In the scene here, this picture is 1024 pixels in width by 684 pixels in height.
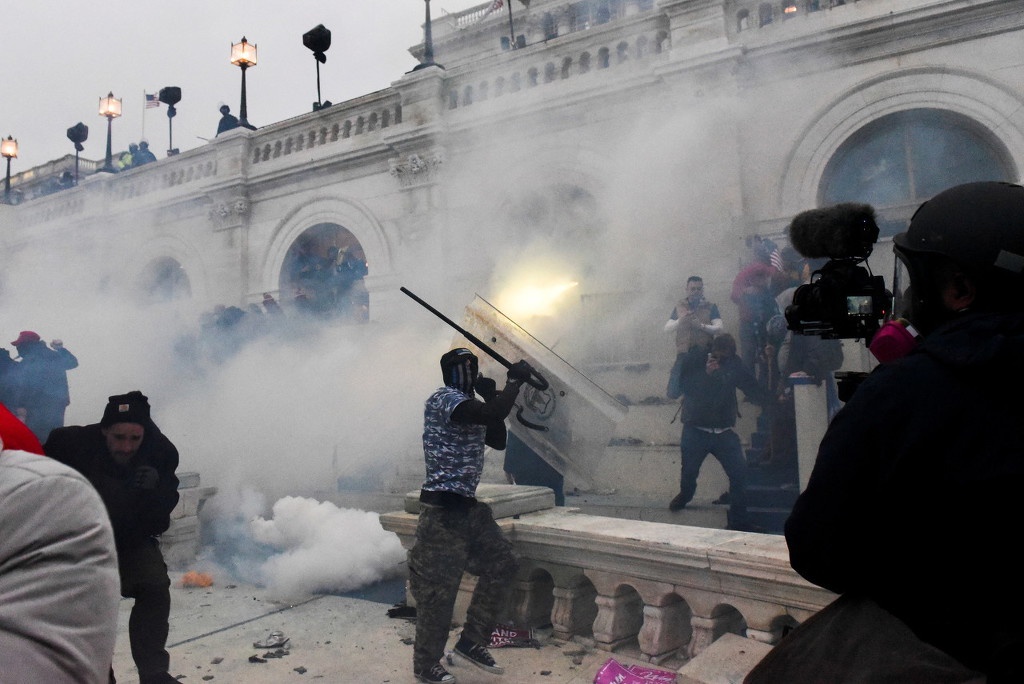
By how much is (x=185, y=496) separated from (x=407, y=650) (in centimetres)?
382

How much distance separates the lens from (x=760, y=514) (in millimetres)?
5836

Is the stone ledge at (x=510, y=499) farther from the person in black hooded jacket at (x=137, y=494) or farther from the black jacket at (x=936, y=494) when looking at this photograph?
the black jacket at (x=936, y=494)

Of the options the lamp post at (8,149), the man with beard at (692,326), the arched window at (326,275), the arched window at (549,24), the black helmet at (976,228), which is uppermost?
the arched window at (549,24)

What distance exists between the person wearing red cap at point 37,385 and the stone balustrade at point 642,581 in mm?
6022

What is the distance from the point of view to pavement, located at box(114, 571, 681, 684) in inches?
144

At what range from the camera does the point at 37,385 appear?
8016mm

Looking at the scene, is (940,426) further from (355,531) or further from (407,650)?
(355,531)

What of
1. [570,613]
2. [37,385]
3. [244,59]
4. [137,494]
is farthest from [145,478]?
[244,59]

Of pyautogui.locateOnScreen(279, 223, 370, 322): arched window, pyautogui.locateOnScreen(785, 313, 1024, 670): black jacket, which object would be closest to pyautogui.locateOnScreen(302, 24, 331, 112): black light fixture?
pyautogui.locateOnScreen(279, 223, 370, 322): arched window

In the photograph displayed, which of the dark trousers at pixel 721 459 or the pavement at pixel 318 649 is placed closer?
the pavement at pixel 318 649

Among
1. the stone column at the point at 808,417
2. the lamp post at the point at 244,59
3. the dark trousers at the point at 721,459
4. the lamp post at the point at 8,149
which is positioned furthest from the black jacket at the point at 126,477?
the lamp post at the point at 8,149

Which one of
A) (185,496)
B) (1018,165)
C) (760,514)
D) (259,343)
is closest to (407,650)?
(760,514)

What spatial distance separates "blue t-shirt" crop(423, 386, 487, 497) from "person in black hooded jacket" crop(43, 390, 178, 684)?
A: 151cm

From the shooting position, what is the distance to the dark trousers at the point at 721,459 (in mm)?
5664
